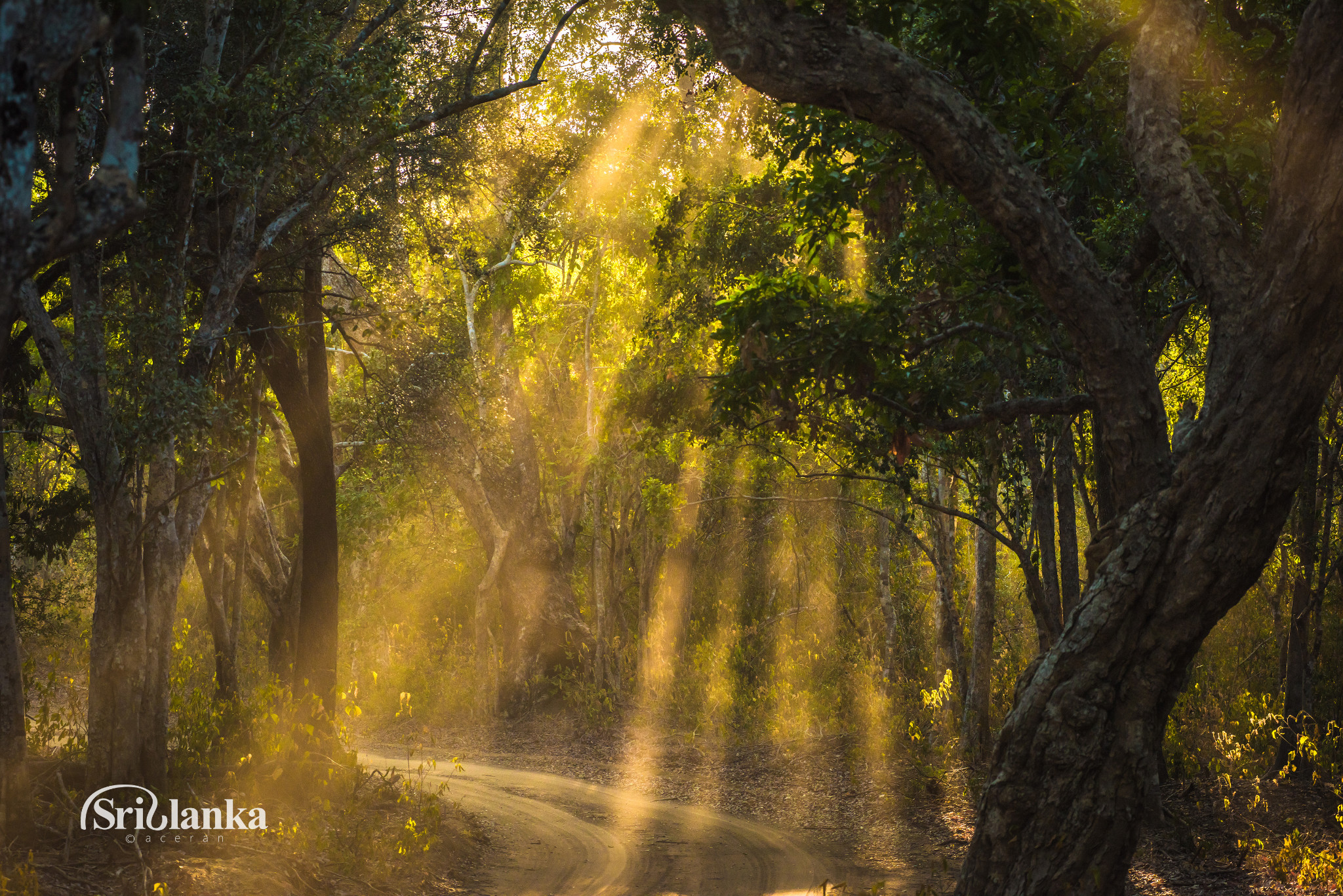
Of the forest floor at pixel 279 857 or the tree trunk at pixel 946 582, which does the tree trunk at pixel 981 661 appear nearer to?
the tree trunk at pixel 946 582

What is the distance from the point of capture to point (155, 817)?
8.41 metres

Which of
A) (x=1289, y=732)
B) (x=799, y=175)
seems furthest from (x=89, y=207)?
(x=1289, y=732)

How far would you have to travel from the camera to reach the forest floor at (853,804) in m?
9.18

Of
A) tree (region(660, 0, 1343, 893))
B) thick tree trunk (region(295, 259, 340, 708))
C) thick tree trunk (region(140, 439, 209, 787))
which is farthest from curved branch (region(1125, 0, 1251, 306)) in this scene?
thick tree trunk (region(295, 259, 340, 708))

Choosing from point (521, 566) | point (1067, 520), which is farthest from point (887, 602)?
point (521, 566)

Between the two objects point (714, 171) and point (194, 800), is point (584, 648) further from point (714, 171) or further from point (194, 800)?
point (194, 800)

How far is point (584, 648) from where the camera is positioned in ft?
72.4

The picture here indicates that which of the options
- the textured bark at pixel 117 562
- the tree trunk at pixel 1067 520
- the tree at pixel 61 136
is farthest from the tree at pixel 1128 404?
the textured bark at pixel 117 562

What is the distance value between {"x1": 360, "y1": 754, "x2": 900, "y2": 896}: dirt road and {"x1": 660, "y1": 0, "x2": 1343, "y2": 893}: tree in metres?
3.87

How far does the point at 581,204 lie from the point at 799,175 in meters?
14.0

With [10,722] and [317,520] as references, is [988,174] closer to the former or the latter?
[10,722]

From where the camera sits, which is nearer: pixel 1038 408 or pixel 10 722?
pixel 1038 408

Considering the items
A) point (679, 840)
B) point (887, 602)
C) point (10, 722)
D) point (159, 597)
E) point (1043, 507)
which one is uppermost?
point (1043, 507)

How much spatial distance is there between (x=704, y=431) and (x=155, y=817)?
7944 mm
